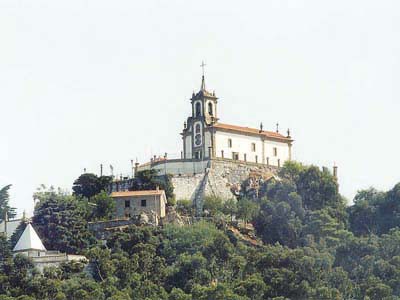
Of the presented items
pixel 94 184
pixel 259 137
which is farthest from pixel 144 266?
pixel 259 137

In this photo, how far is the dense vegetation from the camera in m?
73.4

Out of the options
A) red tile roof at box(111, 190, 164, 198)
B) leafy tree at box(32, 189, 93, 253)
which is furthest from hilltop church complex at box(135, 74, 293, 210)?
leafy tree at box(32, 189, 93, 253)

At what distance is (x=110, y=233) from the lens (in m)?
81.9

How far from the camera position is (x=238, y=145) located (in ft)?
294

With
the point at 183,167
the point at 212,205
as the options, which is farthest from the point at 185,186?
the point at 212,205

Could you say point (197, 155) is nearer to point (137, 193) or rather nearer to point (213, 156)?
point (213, 156)

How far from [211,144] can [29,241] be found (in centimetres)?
1536

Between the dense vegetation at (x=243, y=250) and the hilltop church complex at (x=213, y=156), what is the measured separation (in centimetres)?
122

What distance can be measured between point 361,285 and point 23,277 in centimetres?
1922

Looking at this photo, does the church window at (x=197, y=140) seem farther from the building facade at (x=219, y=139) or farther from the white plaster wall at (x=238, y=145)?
the white plaster wall at (x=238, y=145)

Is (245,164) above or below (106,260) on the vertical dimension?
above

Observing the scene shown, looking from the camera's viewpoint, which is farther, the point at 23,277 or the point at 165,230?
the point at 165,230

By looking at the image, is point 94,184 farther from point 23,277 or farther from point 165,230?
point 23,277

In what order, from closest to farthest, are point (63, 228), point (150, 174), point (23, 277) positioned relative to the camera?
1. point (23, 277)
2. point (63, 228)
3. point (150, 174)
